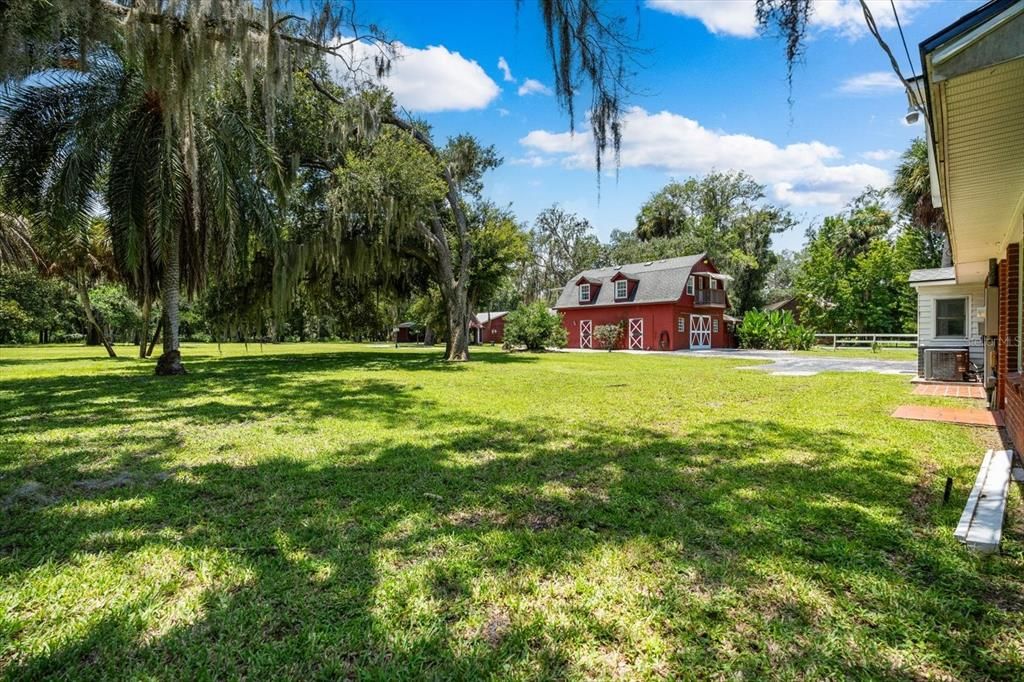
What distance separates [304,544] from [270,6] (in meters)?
6.93

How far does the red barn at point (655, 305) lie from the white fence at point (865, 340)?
4772mm

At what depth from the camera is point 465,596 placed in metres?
2.14

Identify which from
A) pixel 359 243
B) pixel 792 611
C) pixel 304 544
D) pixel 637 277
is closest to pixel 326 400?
pixel 304 544

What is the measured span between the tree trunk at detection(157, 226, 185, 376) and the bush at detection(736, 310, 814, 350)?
2386cm

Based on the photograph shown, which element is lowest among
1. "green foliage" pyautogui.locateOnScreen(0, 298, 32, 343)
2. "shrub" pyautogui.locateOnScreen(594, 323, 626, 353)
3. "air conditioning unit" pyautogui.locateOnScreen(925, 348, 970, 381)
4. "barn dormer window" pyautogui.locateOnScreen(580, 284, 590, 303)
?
"air conditioning unit" pyautogui.locateOnScreen(925, 348, 970, 381)

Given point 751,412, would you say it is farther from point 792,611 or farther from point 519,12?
point 519,12

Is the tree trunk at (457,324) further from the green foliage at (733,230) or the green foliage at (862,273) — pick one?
the green foliage at (733,230)

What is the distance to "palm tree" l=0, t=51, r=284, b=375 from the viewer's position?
902 cm

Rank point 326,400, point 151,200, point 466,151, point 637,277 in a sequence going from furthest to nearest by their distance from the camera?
point 637,277 → point 466,151 → point 151,200 → point 326,400

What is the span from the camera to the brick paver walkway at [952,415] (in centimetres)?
566

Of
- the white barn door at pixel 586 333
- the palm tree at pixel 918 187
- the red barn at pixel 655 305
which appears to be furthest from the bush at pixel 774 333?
the white barn door at pixel 586 333

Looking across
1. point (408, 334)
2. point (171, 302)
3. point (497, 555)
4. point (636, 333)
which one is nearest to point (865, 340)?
point (636, 333)

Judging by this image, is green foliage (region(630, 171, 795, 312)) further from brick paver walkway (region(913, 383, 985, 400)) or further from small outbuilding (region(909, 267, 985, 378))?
brick paver walkway (region(913, 383, 985, 400))

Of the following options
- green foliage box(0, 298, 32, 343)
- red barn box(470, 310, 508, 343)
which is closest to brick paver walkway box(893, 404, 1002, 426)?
red barn box(470, 310, 508, 343)
